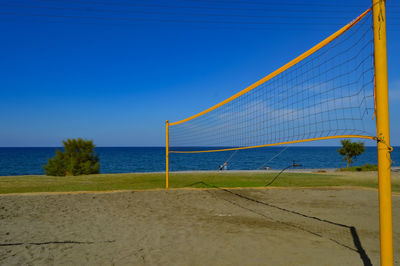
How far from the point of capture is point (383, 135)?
222 cm

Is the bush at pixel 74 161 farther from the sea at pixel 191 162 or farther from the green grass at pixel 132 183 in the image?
the green grass at pixel 132 183

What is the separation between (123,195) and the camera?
27.2ft

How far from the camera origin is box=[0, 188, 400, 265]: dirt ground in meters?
3.59

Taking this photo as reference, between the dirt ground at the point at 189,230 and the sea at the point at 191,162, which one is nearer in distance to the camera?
the dirt ground at the point at 189,230

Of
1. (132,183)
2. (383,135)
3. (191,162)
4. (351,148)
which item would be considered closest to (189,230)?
(383,135)

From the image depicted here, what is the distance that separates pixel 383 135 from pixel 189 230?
342cm

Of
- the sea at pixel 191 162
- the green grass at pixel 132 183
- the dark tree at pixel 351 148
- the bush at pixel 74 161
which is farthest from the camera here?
the sea at pixel 191 162

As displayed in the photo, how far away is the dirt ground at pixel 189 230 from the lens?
3592 mm

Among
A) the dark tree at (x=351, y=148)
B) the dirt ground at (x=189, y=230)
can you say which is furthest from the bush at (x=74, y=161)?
the dark tree at (x=351, y=148)

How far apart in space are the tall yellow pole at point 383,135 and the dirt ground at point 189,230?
1.32 meters

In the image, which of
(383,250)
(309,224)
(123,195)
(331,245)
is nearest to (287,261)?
(331,245)

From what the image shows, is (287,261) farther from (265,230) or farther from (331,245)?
(265,230)

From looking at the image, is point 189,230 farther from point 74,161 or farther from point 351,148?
point 351,148

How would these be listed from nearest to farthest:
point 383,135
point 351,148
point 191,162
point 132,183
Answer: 1. point 383,135
2. point 132,183
3. point 351,148
4. point 191,162
